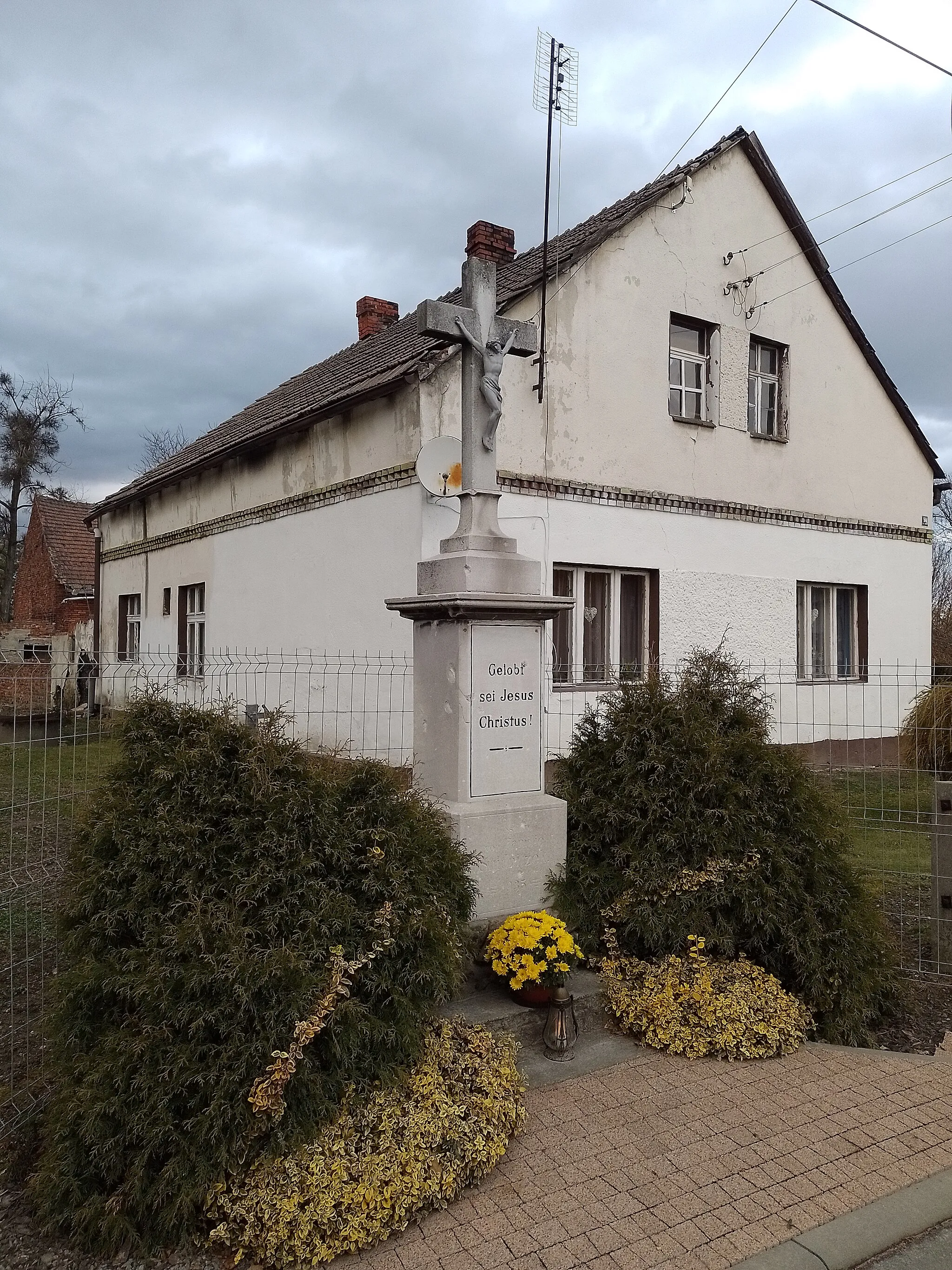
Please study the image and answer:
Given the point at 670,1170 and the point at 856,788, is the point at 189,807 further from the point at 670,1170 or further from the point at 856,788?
the point at 856,788

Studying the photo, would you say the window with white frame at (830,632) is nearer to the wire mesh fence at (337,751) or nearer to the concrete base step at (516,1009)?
the wire mesh fence at (337,751)

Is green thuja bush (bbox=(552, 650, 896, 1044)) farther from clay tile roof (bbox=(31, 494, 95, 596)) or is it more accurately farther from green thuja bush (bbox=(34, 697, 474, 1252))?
clay tile roof (bbox=(31, 494, 95, 596))

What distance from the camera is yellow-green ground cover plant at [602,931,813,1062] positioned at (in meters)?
4.18

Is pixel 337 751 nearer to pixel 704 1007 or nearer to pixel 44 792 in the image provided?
pixel 44 792

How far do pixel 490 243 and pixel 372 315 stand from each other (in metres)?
3.62

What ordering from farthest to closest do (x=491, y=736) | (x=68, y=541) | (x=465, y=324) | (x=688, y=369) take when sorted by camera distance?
(x=68, y=541), (x=688, y=369), (x=465, y=324), (x=491, y=736)

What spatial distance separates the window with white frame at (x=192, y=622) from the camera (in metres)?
14.0

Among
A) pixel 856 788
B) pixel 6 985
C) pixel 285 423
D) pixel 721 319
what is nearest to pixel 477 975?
pixel 6 985

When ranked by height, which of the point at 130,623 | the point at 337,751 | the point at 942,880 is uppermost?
the point at 130,623

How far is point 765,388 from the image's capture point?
1248 centimetres

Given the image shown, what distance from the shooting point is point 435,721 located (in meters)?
4.93

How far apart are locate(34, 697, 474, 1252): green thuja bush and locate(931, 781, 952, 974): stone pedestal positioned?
287 cm

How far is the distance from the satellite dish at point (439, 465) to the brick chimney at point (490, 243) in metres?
4.87

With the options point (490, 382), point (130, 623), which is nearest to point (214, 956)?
point (490, 382)
